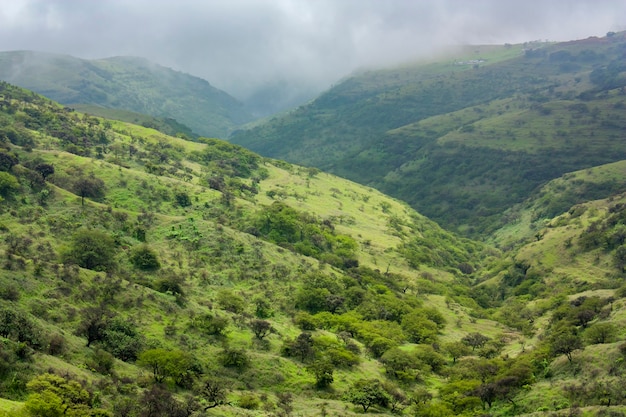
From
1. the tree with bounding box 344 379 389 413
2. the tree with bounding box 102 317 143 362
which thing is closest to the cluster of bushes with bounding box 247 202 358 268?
the tree with bounding box 344 379 389 413

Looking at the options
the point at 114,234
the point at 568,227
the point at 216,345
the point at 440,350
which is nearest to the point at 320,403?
the point at 216,345

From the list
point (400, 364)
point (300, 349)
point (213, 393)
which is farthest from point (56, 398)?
point (400, 364)

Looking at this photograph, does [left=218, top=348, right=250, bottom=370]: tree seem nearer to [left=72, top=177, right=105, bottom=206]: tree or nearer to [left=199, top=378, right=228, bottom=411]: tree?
[left=199, top=378, right=228, bottom=411]: tree

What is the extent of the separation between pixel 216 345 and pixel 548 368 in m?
45.6

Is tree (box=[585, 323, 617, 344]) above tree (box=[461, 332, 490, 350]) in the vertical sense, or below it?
above

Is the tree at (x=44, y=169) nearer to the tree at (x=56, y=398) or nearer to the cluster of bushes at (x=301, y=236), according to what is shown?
the cluster of bushes at (x=301, y=236)

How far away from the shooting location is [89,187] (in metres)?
110

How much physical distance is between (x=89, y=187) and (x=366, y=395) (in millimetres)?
77784

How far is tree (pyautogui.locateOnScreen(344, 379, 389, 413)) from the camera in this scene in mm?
63344

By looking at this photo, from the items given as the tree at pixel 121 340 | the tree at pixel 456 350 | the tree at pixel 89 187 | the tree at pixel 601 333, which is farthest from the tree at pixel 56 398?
the tree at pixel 89 187

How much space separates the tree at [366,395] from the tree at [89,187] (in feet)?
230

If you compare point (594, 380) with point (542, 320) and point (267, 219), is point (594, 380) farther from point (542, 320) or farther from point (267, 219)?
point (267, 219)

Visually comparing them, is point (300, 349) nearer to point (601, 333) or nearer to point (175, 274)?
point (175, 274)

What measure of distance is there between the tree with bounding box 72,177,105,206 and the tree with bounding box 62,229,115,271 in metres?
24.4
